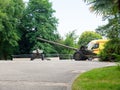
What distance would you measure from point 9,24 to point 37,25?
5669mm

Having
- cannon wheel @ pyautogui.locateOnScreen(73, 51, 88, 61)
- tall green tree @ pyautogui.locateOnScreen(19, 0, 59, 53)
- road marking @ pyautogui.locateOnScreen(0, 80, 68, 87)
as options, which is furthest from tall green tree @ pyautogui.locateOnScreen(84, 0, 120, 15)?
tall green tree @ pyautogui.locateOnScreen(19, 0, 59, 53)

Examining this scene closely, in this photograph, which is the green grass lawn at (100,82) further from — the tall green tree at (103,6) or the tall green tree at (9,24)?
the tall green tree at (9,24)

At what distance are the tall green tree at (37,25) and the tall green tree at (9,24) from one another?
203cm

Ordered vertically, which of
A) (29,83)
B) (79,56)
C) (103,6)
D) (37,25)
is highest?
(37,25)

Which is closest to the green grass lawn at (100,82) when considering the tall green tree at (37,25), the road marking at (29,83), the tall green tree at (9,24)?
the road marking at (29,83)

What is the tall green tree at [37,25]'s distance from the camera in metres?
68.1

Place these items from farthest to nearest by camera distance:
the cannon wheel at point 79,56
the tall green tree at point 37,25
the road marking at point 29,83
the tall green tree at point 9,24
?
the tall green tree at point 37,25 < the tall green tree at point 9,24 < the cannon wheel at point 79,56 < the road marking at point 29,83

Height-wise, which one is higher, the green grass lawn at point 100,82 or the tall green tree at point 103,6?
the tall green tree at point 103,6

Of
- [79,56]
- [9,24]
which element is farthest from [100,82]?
[9,24]

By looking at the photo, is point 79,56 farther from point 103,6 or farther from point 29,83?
point 103,6

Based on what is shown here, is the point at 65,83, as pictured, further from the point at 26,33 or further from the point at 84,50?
the point at 26,33

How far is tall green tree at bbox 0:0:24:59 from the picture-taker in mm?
65188

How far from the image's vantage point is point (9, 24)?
2569 inches

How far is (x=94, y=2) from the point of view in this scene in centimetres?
1016
